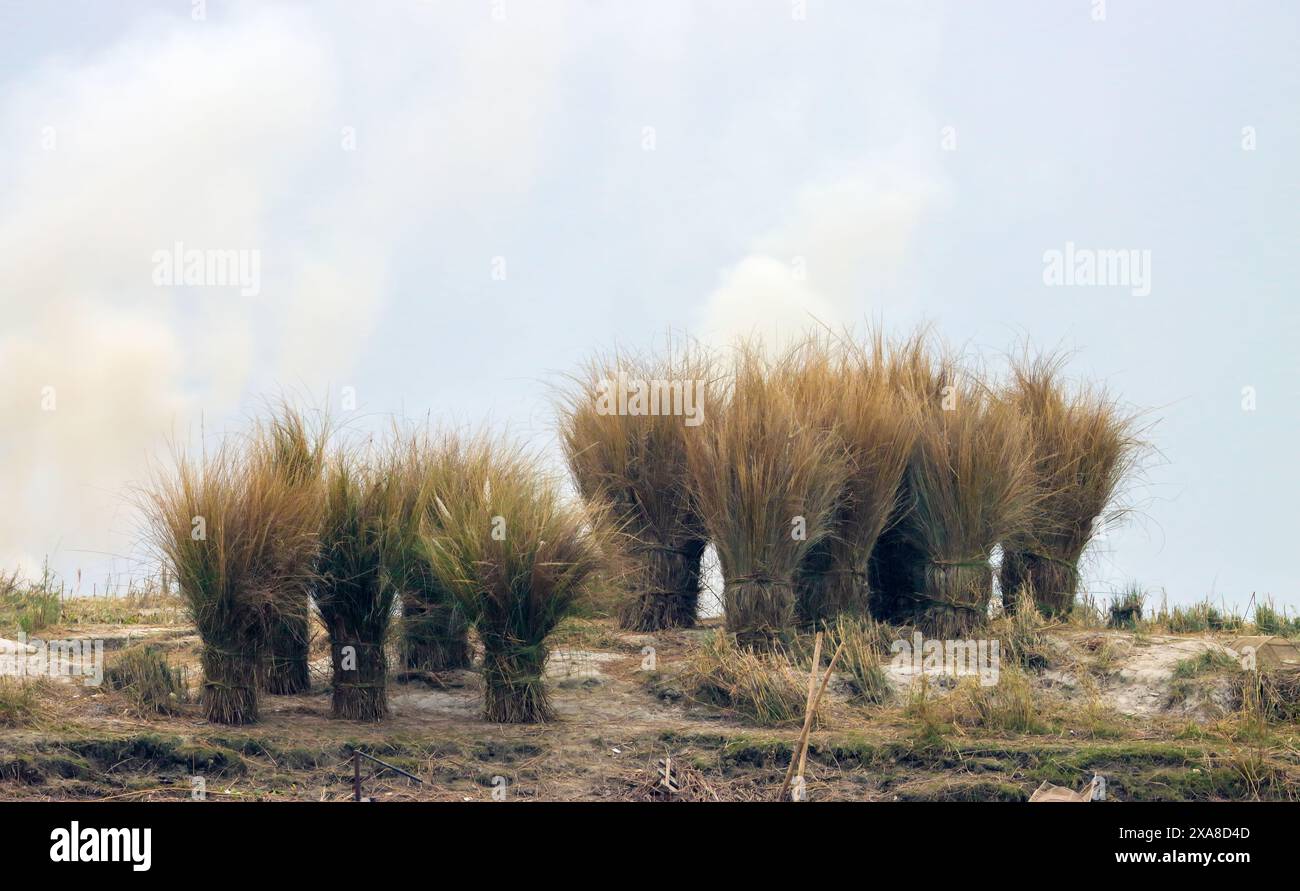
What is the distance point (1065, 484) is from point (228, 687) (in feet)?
23.9

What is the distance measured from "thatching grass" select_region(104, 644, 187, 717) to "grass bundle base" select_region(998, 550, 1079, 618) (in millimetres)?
7056

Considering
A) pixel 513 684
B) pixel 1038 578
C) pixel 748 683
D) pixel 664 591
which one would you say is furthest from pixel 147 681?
pixel 1038 578

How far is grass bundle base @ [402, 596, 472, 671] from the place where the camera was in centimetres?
978

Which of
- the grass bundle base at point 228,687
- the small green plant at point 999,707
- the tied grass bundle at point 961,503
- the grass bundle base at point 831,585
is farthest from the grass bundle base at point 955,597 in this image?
the grass bundle base at point 228,687

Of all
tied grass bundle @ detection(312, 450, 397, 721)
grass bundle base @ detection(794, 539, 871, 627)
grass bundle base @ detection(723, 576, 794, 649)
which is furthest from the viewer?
grass bundle base @ detection(794, 539, 871, 627)

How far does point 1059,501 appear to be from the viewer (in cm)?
1216

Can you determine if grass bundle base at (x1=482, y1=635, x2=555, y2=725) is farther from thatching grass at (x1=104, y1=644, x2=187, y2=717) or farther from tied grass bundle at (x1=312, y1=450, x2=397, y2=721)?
thatching grass at (x1=104, y1=644, x2=187, y2=717)

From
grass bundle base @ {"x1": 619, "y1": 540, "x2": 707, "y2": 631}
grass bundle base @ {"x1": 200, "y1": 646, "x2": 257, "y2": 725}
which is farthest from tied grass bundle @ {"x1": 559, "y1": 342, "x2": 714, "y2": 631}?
grass bundle base @ {"x1": 200, "y1": 646, "x2": 257, "y2": 725}

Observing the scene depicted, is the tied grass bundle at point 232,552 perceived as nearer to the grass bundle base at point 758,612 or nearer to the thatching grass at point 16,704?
the thatching grass at point 16,704

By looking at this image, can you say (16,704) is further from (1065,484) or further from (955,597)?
(1065,484)

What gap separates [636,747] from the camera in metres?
8.52

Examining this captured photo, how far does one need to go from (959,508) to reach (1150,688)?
194cm

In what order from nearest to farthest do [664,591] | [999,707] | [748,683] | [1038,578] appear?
[999,707] → [748,683] → [664,591] → [1038,578]

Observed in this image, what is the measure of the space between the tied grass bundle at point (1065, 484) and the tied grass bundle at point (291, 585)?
6177mm
